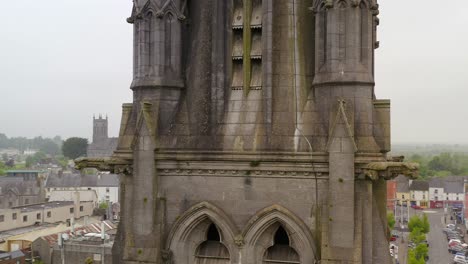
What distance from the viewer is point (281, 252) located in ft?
40.7

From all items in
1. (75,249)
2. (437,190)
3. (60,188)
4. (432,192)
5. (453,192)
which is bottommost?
(75,249)

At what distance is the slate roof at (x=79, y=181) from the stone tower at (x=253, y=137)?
395 ft

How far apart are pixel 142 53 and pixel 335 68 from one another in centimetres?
461

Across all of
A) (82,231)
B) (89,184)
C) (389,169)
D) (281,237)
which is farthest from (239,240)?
(89,184)

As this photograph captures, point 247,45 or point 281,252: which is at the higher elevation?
point 247,45

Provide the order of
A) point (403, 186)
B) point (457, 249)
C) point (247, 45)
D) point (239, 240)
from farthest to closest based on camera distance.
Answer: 1. point (403, 186)
2. point (457, 249)
3. point (247, 45)
4. point (239, 240)

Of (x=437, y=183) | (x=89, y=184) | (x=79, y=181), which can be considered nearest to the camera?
(x=89, y=184)

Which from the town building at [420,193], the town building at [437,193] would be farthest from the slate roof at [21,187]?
the town building at [437,193]

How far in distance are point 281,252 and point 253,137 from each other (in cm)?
273

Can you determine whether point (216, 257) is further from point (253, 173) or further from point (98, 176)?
point (98, 176)

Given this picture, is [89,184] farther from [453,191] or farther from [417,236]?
[453,191]

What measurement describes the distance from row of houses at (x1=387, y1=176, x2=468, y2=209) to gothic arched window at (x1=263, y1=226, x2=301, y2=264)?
441 ft

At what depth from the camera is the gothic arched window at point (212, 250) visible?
502 inches

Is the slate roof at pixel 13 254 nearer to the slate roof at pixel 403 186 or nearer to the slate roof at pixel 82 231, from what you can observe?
the slate roof at pixel 82 231
